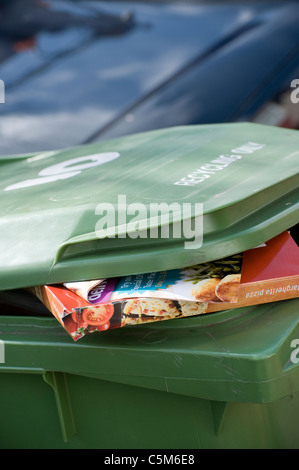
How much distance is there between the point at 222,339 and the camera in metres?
1.69

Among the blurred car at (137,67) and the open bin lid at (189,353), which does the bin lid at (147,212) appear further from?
the blurred car at (137,67)

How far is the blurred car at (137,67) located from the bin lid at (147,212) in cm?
121

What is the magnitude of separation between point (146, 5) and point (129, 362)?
329 cm

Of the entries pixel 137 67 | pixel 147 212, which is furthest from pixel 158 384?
pixel 137 67

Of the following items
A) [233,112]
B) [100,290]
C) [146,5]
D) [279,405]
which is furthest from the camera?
[146,5]

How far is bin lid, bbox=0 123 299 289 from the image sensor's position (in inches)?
65.1

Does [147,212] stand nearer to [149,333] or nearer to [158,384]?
[149,333]

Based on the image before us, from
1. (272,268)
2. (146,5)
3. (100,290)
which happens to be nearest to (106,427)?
(100,290)

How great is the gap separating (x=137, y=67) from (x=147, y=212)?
7.61 ft

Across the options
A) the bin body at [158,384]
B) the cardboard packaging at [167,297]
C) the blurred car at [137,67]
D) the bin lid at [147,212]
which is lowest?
the bin body at [158,384]

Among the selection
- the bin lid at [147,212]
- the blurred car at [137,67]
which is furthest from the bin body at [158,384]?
the blurred car at [137,67]

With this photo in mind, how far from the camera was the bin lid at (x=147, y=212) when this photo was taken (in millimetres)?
1652

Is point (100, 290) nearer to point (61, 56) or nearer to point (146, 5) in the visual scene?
point (61, 56)

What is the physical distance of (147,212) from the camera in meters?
1.69
